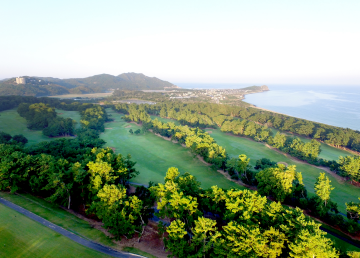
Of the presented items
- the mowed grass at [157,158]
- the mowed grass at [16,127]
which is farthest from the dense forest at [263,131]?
the mowed grass at [16,127]

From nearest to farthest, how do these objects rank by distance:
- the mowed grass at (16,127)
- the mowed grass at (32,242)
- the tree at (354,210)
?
the mowed grass at (32,242) < the tree at (354,210) < the mowed grass at (16,127)

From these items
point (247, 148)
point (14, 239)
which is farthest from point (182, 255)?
point (247, 148)

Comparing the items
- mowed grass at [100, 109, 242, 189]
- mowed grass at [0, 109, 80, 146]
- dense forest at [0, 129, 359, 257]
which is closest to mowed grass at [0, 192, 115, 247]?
dense forest at [0, 129, 359, 257]

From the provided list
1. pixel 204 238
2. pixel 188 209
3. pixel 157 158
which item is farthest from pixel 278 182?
pixel 157 158

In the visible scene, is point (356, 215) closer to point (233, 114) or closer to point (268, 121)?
point (268, 121)

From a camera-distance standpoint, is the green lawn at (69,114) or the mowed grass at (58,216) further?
the green lawn at (69,114)

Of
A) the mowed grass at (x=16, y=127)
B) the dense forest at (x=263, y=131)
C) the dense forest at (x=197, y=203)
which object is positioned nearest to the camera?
the dense forest at (x=197, y=203)

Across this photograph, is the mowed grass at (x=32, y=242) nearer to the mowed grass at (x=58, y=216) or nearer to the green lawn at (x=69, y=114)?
the mowed grass at (x=58, y=216)
